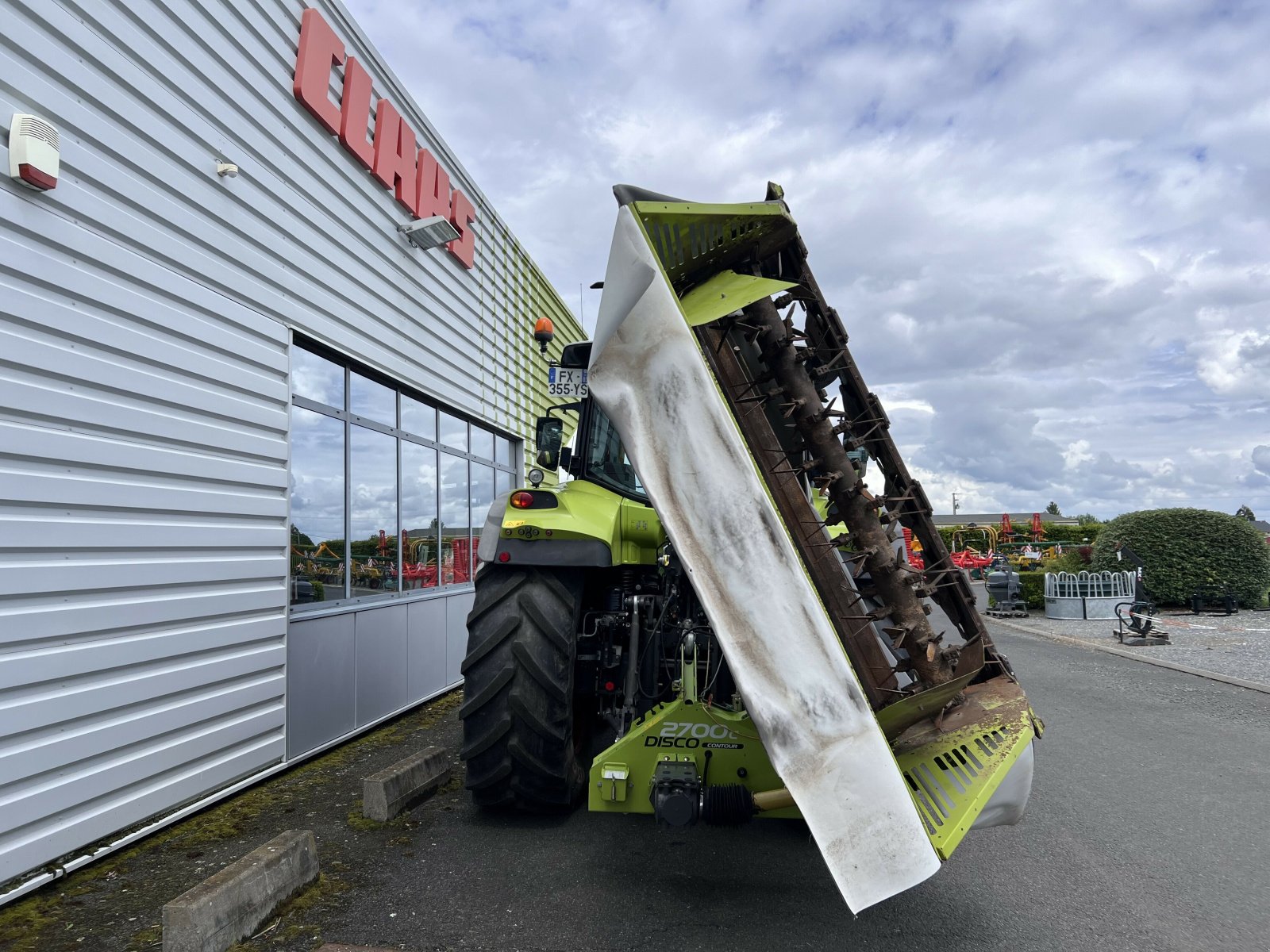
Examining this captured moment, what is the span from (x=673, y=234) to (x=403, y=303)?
→ 16.4ft

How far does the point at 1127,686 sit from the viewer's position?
28.8ft

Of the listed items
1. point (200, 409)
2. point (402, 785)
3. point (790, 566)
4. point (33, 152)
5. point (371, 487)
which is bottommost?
point (402, 785)

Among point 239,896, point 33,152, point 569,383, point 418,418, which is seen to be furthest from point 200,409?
point 418,418

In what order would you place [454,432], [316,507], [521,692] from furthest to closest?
[454,432]
[316,507]
[521,692]

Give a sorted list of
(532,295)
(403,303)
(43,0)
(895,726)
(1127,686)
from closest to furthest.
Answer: (895,726) < (43,0) < (403,303) < (1127,686) < (532,295)

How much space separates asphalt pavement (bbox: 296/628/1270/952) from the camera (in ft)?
9.76

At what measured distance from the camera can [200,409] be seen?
458 centimetres

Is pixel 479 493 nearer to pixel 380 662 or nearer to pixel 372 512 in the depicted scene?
pixel 372 512

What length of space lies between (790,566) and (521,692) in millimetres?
1719

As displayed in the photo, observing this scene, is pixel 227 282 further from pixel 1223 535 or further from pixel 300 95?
pixel 1223 535

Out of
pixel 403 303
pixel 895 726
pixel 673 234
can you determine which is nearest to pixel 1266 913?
pixel 895 726

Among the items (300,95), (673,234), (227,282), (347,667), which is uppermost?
(300,95)

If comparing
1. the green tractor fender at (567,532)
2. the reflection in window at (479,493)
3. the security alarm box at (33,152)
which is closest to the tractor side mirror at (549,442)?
the green tractor fender at (567,532)

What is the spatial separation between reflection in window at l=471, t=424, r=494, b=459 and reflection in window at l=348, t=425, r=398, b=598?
211 centimetres
